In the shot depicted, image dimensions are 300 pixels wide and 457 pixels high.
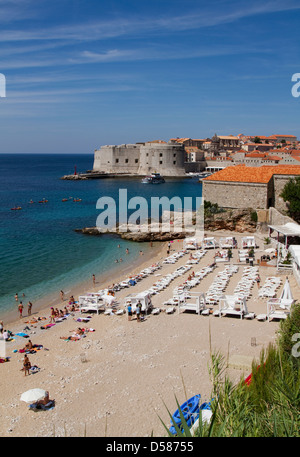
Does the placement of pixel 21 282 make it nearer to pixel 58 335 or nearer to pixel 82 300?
pixel 82 300

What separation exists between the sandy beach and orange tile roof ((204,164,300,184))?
39.7 feet

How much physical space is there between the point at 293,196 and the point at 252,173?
312 centimetres

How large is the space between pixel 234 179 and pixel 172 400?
61.7 ft

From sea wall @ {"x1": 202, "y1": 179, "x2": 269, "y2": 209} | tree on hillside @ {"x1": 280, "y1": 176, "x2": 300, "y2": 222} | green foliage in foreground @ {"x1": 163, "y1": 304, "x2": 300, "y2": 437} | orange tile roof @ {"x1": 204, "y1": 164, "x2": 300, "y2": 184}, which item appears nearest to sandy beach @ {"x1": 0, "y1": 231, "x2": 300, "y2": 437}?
green foliage in foreground @ {"x1": 163, "y1": 304, "x2": 300, "y2": 437}

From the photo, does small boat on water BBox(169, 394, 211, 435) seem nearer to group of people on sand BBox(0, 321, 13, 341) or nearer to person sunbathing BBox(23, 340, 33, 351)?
person sunbathing BBox(23, 340, 33, 351)

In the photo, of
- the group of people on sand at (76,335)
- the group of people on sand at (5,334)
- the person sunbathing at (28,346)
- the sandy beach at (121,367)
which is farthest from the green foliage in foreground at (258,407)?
the group of people on sand at (5,334)

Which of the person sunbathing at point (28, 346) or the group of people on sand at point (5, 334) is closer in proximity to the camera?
the person sunbathing at point (28, 346)

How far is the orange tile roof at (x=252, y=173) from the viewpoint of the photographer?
23.5 meters

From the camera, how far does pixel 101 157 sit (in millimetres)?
76938

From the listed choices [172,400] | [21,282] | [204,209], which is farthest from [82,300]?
[204,209]

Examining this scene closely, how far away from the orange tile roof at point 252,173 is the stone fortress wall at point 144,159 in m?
44.9

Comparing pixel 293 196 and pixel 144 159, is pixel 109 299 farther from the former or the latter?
pixel 144 159

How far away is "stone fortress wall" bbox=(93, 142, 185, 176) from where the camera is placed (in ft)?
230

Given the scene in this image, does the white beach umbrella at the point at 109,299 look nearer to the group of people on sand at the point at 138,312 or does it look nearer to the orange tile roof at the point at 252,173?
the group of people on sand at the point at 138,312
